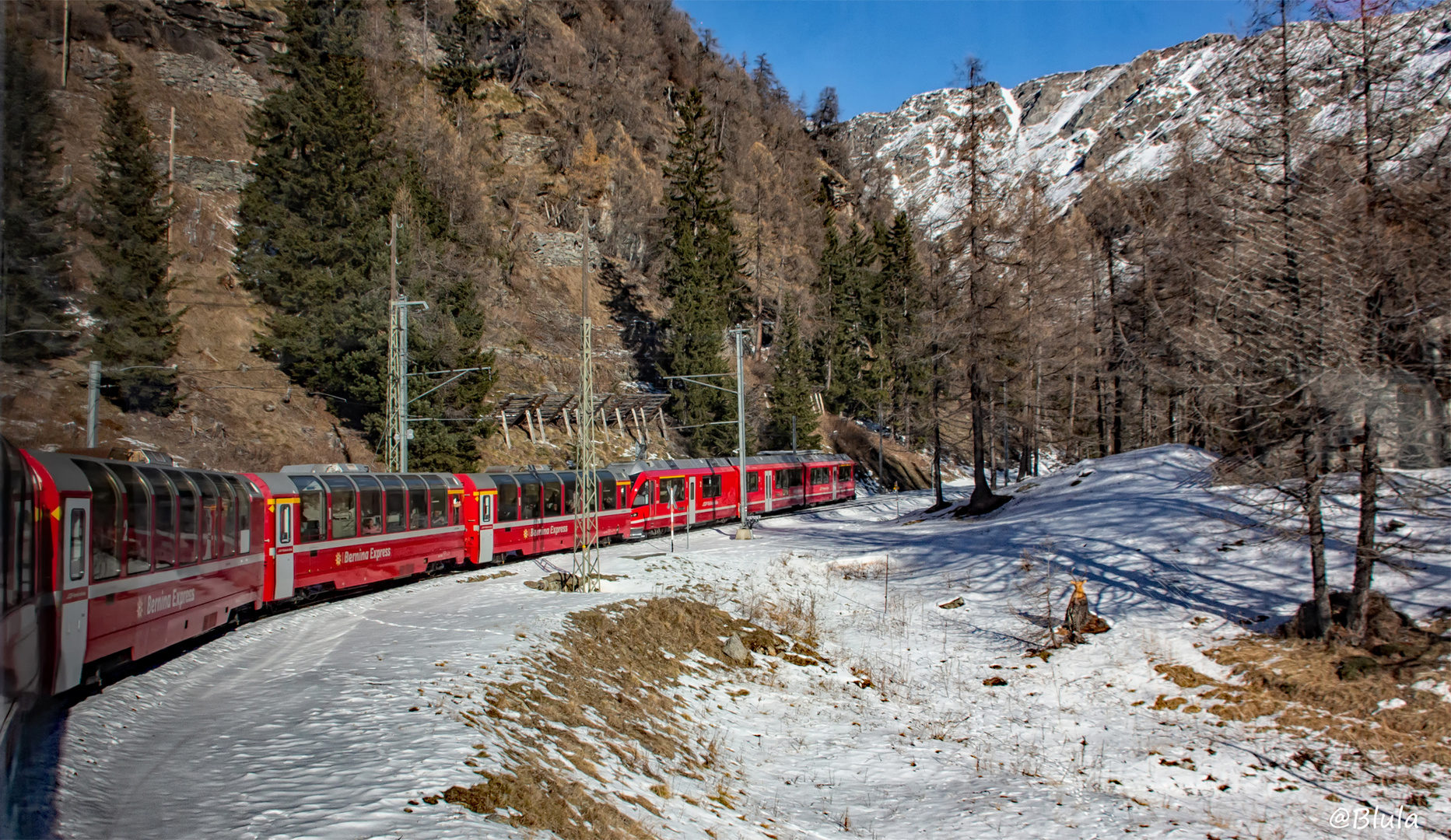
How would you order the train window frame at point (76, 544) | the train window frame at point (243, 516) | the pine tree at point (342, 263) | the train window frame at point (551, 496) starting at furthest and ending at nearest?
the pine tree at point (342, 263) < the train window frame at point (551, 496) < the train window frame at point (243, 516) < the train window frame at point (76, 544)

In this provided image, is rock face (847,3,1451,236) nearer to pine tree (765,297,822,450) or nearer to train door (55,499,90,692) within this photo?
train door (55,499,90,692)

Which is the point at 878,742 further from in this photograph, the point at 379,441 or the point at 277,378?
the point at 277,378

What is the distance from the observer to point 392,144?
4469cm

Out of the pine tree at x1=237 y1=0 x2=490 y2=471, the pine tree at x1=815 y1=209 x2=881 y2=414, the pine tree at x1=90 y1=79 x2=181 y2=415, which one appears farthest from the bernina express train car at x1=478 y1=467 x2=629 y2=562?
the pine tree at x1=815 y1=209 x2=881 y2=414

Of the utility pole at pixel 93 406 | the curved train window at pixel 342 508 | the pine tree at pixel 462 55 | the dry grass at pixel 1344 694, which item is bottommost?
the dry grass at pixel 1344 694

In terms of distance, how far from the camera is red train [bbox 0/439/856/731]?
6.50m

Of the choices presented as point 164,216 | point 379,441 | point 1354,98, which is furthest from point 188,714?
point 379,441

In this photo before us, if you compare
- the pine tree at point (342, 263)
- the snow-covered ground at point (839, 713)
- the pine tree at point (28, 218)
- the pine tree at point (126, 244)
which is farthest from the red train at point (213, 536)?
the pine tree at point (342, 263)

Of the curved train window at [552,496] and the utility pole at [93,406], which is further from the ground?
the utility pole at [93,406]

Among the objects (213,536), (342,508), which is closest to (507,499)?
(342,508)

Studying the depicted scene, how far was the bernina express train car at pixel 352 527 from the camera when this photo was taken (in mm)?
15484

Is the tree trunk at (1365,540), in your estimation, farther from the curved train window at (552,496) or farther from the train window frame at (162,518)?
the curved train window at (552,496)

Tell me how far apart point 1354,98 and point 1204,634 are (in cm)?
909

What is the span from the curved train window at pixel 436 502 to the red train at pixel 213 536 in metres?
0.04
